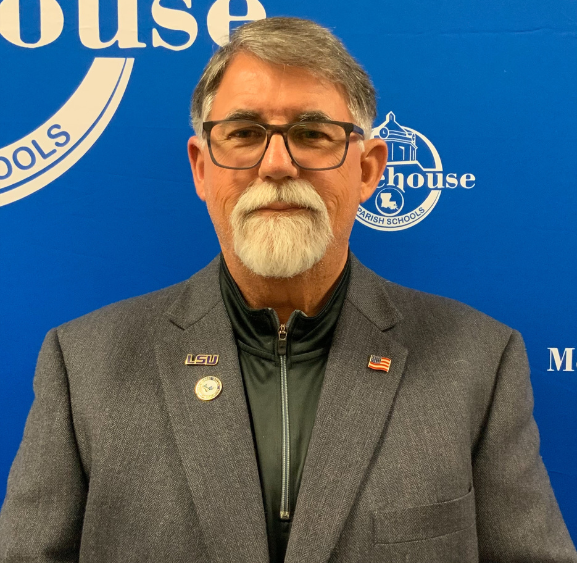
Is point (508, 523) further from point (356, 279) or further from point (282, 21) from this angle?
point (282, 21)

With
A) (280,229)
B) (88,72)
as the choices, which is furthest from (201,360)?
(88,72)

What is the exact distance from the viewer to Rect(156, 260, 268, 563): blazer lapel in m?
1.25

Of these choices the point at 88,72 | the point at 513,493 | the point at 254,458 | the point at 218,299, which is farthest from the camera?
the point at 88,72

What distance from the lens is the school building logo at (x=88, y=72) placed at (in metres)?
1.78

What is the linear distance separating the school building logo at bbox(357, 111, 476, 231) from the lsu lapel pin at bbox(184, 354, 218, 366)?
69 cm

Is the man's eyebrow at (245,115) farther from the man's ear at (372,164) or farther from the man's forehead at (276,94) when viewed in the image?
the man's ear at (372,164)

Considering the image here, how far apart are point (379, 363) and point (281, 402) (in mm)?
239

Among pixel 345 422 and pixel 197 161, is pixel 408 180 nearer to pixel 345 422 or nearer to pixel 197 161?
pixel 197 161

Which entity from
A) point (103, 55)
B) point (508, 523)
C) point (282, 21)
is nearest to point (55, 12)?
point (103, 55)

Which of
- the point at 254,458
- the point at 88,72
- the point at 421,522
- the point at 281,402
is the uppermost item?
the point at 88,72

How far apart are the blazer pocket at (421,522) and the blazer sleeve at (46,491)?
653 mm

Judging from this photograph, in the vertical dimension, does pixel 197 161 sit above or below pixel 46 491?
above

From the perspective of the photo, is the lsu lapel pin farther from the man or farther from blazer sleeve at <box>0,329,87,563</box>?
blazer sleeve at <box>0,329,87,563</box>

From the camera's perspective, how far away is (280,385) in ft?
4.53
